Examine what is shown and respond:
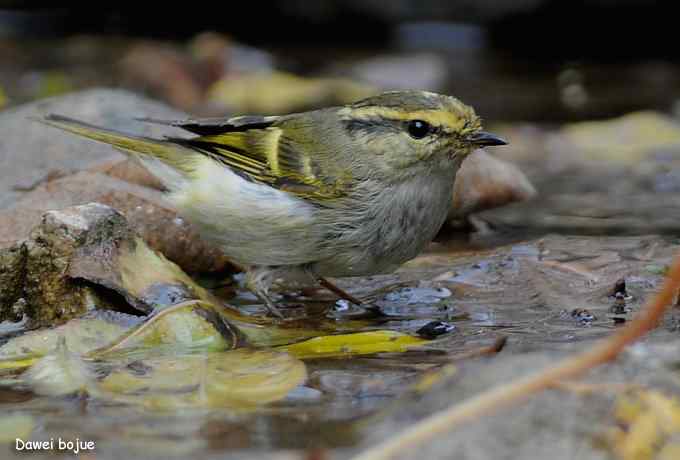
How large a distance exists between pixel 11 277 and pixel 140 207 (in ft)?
2.89

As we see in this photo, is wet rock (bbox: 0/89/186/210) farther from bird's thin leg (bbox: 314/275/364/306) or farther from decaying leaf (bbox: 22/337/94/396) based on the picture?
decaying leaf (bbox: 22/337/94/396)

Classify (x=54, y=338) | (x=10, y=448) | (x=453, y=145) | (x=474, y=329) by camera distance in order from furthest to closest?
(x=453, y=145)
(x=474, y=329)
(x=54, y=338)
(x=10, y=448)

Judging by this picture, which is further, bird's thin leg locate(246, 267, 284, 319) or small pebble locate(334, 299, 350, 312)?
small pebble locate(334, 299, 350, 312)

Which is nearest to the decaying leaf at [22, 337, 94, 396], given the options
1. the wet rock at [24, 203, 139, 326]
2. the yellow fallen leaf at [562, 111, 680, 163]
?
the wet rock at [24, 203, 139, 326]

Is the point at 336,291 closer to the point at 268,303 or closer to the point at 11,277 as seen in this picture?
the point at 268,303

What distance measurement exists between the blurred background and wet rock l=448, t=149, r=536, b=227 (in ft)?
8.25

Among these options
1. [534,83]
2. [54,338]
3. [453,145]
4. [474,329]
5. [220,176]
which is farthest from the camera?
[534,83]

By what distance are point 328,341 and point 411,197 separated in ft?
2.74

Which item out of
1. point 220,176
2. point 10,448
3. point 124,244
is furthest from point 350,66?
point 10,448

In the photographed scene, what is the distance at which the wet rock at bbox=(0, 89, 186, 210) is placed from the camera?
5.22m

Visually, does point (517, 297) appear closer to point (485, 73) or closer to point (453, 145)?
point (453, 145)

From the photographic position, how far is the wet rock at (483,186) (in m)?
5.61

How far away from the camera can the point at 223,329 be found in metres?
3.82

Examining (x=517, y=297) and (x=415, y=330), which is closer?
(x=415, y=330)
